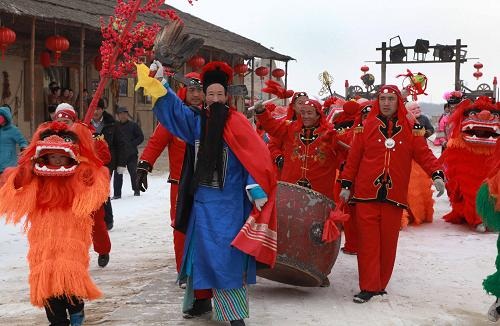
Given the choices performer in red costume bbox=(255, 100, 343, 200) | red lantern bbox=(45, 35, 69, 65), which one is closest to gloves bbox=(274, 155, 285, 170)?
performer in red costume bbox=(255, 100, 343, 200)

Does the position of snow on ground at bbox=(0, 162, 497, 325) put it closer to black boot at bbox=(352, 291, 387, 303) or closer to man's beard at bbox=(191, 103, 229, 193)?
black boot at bbox=(352, 291, 387, 303)

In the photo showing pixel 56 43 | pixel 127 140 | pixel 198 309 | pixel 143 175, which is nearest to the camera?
pixel 198 309

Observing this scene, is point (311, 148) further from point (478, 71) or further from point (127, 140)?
point (478, 71)

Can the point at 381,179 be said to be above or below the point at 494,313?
above

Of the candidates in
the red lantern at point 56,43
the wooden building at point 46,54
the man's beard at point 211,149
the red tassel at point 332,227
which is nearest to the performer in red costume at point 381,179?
the red tassel at point 332,227

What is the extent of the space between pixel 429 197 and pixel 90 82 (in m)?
11.0

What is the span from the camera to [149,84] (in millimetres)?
4387

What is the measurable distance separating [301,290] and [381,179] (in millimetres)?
1139

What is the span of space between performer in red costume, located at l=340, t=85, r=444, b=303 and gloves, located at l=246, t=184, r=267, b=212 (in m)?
1.39

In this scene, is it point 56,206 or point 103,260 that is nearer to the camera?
point 56,206

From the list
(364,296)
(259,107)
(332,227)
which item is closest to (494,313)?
(364,296)

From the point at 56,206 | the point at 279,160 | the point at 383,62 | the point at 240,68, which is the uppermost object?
the point at 383,62

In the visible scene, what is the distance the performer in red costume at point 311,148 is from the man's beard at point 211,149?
1780mm

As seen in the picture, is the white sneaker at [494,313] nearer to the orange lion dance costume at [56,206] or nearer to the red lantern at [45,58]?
the orange lion dance costume at [56,206]
